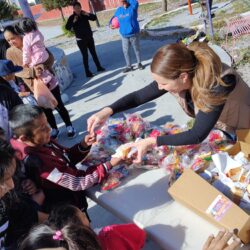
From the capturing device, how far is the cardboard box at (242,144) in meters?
1.92

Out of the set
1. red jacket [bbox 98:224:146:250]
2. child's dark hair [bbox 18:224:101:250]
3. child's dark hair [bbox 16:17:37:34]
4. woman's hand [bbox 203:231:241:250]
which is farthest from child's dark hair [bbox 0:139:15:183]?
child's dark hair [bbox 16:17:37:34]

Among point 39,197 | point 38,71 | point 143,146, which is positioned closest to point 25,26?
point 38,71

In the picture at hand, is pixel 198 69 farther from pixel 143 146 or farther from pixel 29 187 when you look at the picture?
pixel 29 187

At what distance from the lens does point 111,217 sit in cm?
302

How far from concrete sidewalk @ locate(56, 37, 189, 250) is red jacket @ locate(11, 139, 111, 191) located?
0.81m

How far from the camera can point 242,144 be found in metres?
1.94

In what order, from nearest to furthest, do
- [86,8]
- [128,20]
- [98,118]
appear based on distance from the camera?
1. [98,118]
2. [128,20]
3. [86,8]

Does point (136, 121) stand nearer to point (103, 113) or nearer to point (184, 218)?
point (103, 113)

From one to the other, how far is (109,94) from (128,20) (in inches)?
56.2

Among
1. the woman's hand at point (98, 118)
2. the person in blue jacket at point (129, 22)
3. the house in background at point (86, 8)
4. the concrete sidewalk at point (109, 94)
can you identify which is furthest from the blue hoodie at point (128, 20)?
the house in background at point (86, 8)

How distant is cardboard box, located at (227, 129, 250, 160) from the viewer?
1925 millimetres

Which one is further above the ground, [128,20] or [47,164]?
[128,20]

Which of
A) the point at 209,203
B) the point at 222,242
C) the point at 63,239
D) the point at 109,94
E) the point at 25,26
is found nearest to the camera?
the point at 63,239

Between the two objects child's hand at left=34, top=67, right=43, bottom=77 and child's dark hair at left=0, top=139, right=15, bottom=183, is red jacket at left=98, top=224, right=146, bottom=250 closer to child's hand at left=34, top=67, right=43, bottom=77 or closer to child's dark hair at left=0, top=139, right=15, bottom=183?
child's dark hair at left=0, top=139, right=15, bottom=183
